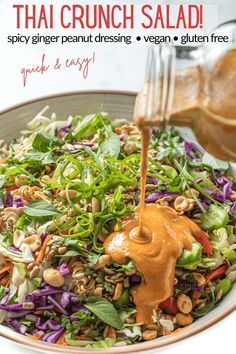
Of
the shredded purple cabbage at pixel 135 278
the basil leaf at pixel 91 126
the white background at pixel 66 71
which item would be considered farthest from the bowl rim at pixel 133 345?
the white background at pixel 66 71

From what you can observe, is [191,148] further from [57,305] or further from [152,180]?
[57,305]

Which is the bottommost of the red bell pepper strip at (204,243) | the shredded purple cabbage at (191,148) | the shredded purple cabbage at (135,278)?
the shredded purple cabbage at (135,278)

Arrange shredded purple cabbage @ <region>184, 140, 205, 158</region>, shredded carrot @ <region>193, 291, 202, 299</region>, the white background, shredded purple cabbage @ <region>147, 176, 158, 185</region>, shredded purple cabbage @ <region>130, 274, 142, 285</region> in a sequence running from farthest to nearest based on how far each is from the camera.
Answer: the white background, shredded purple cabbage @ <region>184, 140, 205, 158</region>, shredded purple cabbage @ <region>147, 176, 158, 185</region>, shredded carrot @ <region>193, 291, 202, 299</region>, shredded purple cabbage @ <region>130, 274, 142, 285</region>

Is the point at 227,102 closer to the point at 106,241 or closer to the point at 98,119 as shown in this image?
the point at 106,241

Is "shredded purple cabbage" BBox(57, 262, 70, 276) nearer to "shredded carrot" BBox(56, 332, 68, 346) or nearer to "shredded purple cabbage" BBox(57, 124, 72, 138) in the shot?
"shredded carrot" BBox(56, 332, 68, 346)

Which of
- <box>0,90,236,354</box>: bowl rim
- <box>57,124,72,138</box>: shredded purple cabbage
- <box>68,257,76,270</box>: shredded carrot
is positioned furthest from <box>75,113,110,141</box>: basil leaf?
<box>0,90,236,354</box>: bowl rim

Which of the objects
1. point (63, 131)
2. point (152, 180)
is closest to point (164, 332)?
point (152, 180)

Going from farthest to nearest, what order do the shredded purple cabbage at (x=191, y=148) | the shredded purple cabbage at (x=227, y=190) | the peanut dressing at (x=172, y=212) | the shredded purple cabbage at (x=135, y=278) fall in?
the shredded purple cabbage at (x=191, y=148) < the shredded purple cabbage at (x=227, y=190) < the shredded purple cabbage at (x=135, y=278) < the peanut dressing at (x=172, y=212)

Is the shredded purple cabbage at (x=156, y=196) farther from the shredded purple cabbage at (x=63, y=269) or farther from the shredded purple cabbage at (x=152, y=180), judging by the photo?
the shredded purple cabbage at (x=63, y=269)
